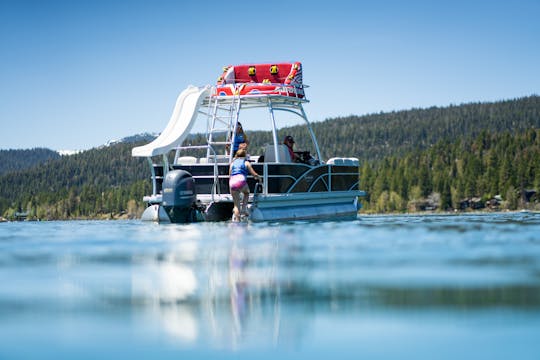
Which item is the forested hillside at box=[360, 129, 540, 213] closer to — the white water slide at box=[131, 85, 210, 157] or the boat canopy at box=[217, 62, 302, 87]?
the boat canopy at box=[217, 62, 302, 87]

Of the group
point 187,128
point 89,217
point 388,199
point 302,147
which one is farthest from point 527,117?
point 187,128

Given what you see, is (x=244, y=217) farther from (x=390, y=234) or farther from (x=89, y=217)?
(x=89, y=217)

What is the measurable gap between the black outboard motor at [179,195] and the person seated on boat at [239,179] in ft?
2.95

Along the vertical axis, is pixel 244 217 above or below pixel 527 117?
below

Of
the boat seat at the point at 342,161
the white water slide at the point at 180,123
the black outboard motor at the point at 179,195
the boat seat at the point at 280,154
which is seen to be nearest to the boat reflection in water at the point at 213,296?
the black outboard motor at the point at 179,195

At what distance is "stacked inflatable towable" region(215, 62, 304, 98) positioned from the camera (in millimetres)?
18278

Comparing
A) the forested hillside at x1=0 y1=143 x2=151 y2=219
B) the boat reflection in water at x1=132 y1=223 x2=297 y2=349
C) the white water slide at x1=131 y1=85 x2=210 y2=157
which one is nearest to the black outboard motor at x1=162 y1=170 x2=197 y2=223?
the white water slide at x1=131 y1=85 x2=210 y2=157

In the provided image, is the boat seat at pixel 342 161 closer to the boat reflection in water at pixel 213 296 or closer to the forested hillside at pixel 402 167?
the boat reflection in water at pixel 213 296

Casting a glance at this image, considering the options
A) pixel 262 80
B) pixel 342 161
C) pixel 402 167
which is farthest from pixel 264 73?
pixel 402 167

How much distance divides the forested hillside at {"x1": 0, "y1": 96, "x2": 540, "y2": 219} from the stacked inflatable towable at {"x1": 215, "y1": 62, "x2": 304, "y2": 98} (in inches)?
3054

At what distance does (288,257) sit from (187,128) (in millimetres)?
10095

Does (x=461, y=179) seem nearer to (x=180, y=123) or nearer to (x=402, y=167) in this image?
(x=402, y=167)

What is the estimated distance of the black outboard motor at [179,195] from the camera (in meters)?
15.2

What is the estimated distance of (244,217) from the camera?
16031 mm
